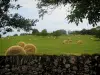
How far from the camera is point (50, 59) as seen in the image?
16.3 meters

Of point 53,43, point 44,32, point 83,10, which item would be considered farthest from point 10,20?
point 44,32

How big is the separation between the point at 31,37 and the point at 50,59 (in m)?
29.9

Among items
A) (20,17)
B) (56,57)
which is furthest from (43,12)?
(56,57)

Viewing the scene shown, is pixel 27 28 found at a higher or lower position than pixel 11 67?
higher

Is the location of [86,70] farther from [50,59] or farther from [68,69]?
[50,59]

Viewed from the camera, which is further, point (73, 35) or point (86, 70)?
→ point (73, 35)

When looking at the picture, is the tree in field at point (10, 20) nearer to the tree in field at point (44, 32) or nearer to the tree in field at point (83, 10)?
the tree in field at point (83, 10)

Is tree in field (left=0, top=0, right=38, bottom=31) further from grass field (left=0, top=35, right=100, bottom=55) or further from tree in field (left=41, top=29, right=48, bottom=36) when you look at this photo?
tree in field (left=41, top=29, right=48, bottom=36)

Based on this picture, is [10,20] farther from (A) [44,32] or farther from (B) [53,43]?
(A) [44,32]

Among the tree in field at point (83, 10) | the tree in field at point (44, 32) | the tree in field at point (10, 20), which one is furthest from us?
the tree in field at point (44, 32)

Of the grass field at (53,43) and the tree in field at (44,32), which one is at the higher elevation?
the tree in field at (44,32)

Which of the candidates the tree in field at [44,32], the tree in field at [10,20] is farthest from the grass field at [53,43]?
the tree in field at [10,20]

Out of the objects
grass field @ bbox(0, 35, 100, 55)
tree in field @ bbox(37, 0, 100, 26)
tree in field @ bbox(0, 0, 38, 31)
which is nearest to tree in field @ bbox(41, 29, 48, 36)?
grass field @ bbox(0, 35, 100, 55)

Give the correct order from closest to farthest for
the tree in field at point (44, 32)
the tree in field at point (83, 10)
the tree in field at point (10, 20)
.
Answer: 1. the tree in field at point (10, 20)
2. the tree in field at point (83, 10)
3. the tree in field at point (44, 32)
